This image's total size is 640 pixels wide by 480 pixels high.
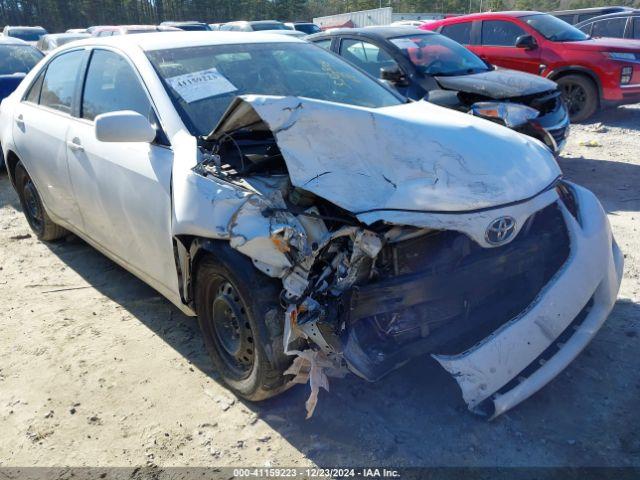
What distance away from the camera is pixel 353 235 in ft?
7.93

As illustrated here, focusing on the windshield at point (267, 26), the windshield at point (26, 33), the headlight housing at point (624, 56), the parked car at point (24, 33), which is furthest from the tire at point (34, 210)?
the windshield at point (26, 33)

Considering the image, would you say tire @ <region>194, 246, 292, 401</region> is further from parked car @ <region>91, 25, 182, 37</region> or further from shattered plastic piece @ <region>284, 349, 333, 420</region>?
parked car @ <region>91, 25, 182, 37</region>

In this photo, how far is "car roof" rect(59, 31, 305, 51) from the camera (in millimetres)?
3491

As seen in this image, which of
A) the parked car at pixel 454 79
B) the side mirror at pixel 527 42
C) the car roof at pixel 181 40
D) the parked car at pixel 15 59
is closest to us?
the car roof at pixel 181 40

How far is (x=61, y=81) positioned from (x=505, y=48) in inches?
298

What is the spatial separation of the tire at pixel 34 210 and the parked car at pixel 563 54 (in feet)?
25.0

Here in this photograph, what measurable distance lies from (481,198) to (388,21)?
29755 millimetres

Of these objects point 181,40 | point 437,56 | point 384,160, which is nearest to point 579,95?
point 437,56

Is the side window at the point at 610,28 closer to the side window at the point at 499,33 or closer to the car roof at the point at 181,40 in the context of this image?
the side window at the point at 499,33

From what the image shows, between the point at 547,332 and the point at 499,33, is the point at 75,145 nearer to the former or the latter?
the point at 547,332

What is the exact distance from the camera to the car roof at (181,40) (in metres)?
3.49

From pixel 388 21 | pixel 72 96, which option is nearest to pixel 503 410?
pixel 72 96

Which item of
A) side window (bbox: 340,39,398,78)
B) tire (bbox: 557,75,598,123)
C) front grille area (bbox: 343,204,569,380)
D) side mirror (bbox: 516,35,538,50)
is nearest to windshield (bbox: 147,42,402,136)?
front grille area (bbox: 343,204,569,380)

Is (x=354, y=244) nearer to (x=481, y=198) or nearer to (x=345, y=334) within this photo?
(x=345, y=334)
